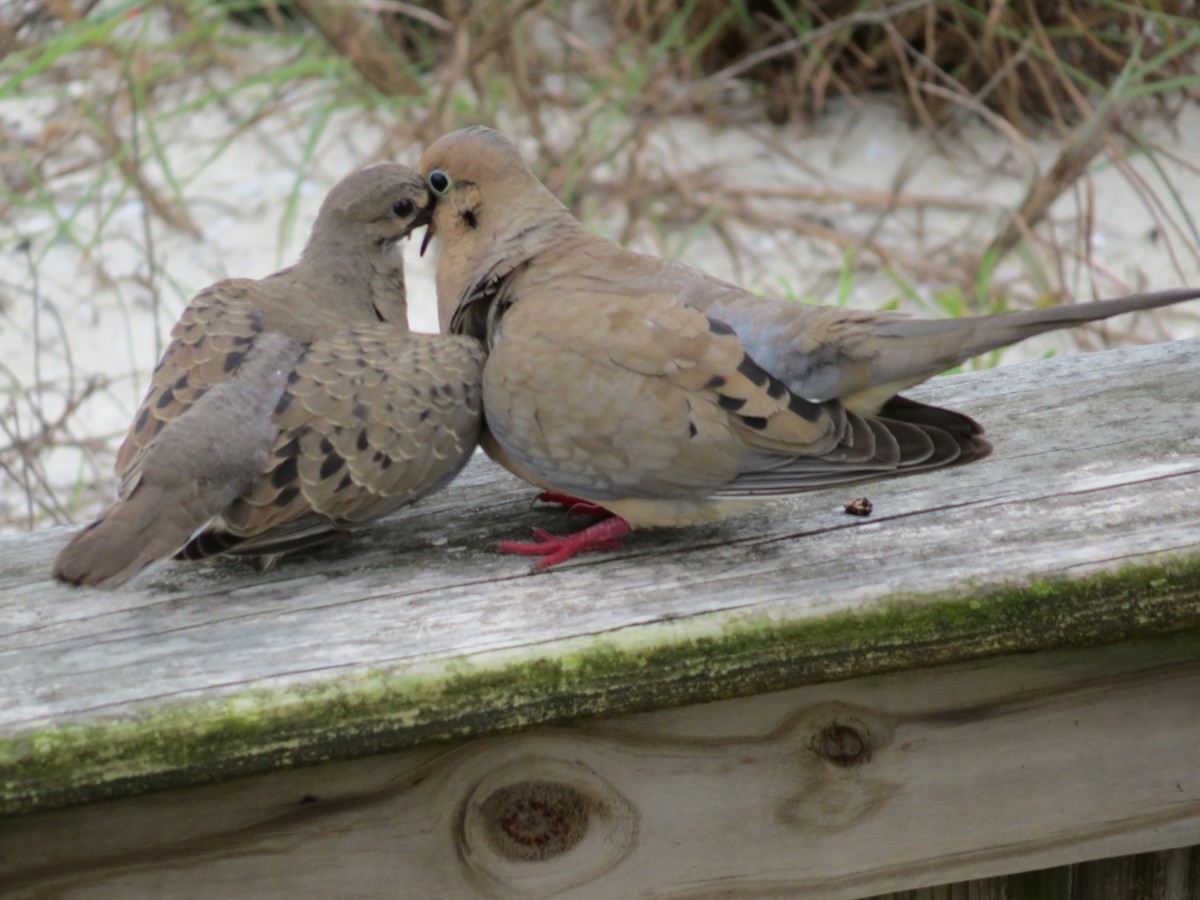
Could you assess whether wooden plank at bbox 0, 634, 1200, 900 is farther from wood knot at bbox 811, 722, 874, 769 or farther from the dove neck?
the dove neck

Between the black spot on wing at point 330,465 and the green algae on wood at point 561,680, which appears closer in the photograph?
the green algae on wood at point 561,680

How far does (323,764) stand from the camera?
166 cm

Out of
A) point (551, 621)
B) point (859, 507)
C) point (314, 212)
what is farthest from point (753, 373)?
point (314, 212)

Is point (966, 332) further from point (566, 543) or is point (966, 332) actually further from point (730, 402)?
point (566, 543)

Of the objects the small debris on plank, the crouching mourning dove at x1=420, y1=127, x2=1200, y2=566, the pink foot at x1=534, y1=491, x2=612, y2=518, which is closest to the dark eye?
the crouching mourning dove at x1=420, y1=127, x2=1200, y2=566

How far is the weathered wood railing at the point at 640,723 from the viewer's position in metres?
1.61

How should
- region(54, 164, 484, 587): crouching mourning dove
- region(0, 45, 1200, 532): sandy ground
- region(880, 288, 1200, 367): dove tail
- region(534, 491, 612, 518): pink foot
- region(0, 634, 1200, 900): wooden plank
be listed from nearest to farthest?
region(0, 634, 1200, 900): wooden plank < region(880, 288, 1200, 367): dove tail < region(54, 164, 484, 587): crouching mourning dove < region(534, 491, 612, 518): pink foot < region(0, 45, 1200, 532): sandy ground

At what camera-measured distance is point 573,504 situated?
2381 millimetres

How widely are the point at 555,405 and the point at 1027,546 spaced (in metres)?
0.71

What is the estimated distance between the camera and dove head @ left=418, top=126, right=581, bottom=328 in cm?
263

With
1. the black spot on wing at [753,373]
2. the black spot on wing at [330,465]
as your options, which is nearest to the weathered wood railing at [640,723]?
the black spot on wing at [330,465]

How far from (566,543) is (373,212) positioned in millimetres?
1038

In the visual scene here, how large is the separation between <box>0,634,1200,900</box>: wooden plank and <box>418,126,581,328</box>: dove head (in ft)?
3.60

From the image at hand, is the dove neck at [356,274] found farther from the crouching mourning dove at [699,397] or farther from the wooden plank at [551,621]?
the wooden plank at [551,621]
